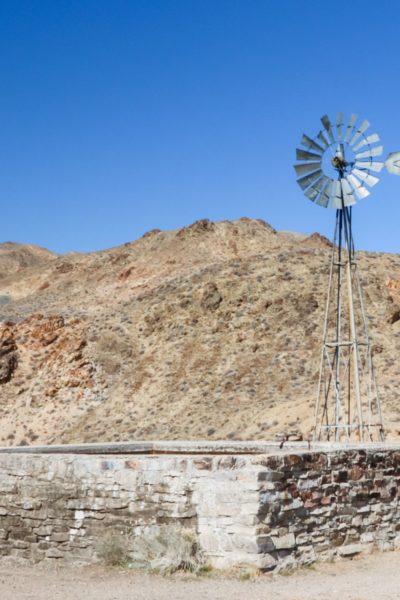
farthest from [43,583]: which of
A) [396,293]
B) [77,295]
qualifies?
[77,295]

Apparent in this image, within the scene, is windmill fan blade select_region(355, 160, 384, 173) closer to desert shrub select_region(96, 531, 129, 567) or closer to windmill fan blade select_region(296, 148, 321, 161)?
windmill fan blade select_region(296, 148, 321, 161)

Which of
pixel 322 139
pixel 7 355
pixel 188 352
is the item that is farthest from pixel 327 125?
pixel 7 355

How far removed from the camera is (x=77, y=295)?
50906 millimetres

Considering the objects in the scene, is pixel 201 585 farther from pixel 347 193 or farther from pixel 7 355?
pixel 7 355

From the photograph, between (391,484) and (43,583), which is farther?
(391,484)

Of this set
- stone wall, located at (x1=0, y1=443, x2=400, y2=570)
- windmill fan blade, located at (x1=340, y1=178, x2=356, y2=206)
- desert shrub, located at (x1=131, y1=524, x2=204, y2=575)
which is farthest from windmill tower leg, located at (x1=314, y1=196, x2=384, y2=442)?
desert shrub, located at (x1=131, y1=524, x2=204, y2=575)

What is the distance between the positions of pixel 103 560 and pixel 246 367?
985 inches

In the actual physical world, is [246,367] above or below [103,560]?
above

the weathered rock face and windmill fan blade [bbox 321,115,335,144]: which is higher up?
windmill fan blade [bbox 321,115,335,144]

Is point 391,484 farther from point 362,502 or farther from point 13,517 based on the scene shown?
point 13,517

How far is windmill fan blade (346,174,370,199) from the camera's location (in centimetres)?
1912

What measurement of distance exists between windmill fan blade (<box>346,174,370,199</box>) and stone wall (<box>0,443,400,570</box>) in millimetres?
9140

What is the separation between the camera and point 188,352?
122 feet

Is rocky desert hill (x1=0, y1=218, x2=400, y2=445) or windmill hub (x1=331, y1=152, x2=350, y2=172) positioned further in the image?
rocky desert hill (x1=0, y1=218, x2=400, y2=445)
